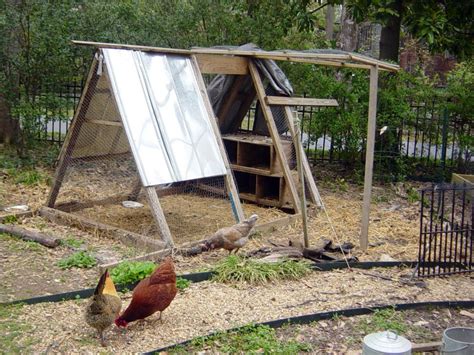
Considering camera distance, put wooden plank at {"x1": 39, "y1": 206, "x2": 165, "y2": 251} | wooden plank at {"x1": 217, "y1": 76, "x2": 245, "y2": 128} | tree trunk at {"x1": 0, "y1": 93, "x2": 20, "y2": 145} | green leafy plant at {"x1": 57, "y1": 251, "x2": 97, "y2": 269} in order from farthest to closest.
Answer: tree trunk at {"x1": 0, "y1": 93, "x2": 20, "y2": 145}, wooden plank at {"x1": 217, "y1": 76, "x2": 245, "y2": 128}, wooden plank at {"x1": 39, "y1": 206, "x2": 165, "y2": 251}, green leafy plant at {"x1": 57, "y1": 251, "x2": 97, "y2": 269}

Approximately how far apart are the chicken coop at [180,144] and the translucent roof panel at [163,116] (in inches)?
0.5

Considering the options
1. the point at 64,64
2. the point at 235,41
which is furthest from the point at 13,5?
the point at 235,41

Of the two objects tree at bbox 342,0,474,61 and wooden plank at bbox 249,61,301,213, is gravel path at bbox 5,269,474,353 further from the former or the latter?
tree at bbox 342,0,474,61

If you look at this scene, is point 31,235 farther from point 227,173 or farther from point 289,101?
point 289,101

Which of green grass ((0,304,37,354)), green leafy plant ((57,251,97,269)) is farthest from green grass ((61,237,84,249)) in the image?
green grass ((0,304,37,354))

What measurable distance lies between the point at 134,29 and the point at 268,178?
4.42 m

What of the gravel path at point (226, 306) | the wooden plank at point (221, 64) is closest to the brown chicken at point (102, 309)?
the gravel path at point (226, 306)

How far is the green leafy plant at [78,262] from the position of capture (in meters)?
6.39

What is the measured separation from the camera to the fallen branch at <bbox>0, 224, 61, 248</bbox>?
694cm

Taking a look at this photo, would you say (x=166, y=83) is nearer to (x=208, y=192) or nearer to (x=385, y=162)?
(x=208, y=192)

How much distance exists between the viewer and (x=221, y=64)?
8.47m

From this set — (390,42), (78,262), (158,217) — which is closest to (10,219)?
(78,262)

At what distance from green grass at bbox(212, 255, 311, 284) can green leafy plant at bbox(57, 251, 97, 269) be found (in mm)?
1241

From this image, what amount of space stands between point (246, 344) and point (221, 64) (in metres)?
4.54
